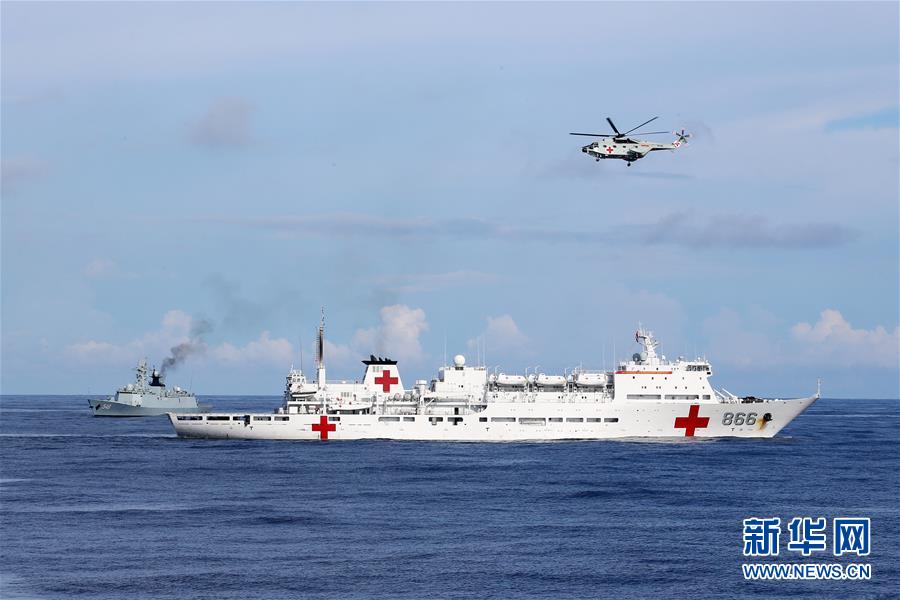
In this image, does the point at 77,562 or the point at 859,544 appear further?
the point at 859,544

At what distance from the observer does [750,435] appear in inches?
2496

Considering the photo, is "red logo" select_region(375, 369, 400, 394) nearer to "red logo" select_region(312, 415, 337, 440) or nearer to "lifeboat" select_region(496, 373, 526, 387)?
"red logo" select_region(312, 415, 337, 440)

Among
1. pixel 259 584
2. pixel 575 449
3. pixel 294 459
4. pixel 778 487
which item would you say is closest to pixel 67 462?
pixel 294 459

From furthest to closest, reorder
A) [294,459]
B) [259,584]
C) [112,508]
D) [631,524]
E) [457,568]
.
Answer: [294,459] < [112,508] < [631,524] < [457,568] < [259,584]

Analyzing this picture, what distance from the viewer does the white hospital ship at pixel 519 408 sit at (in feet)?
202

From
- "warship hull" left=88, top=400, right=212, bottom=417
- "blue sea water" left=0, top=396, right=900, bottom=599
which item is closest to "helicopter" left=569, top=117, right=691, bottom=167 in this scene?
"blue sea water" left=0, top=396, right=900, bottom=599

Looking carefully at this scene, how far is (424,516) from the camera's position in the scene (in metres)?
37.3

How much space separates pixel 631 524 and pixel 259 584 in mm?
14285

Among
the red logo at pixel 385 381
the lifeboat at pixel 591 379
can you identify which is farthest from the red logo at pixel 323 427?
the lifeboat at pixel 591 379

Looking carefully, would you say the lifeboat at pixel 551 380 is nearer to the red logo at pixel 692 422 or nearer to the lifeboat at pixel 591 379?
the lifeboat at pixel 591 379

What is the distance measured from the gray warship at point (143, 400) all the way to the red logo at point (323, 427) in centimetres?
5157

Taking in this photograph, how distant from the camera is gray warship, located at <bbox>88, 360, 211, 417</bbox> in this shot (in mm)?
109500

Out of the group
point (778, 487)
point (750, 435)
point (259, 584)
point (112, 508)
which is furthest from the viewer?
point (750, 435)

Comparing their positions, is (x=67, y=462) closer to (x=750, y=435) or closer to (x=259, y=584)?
(x=259, y=584)
